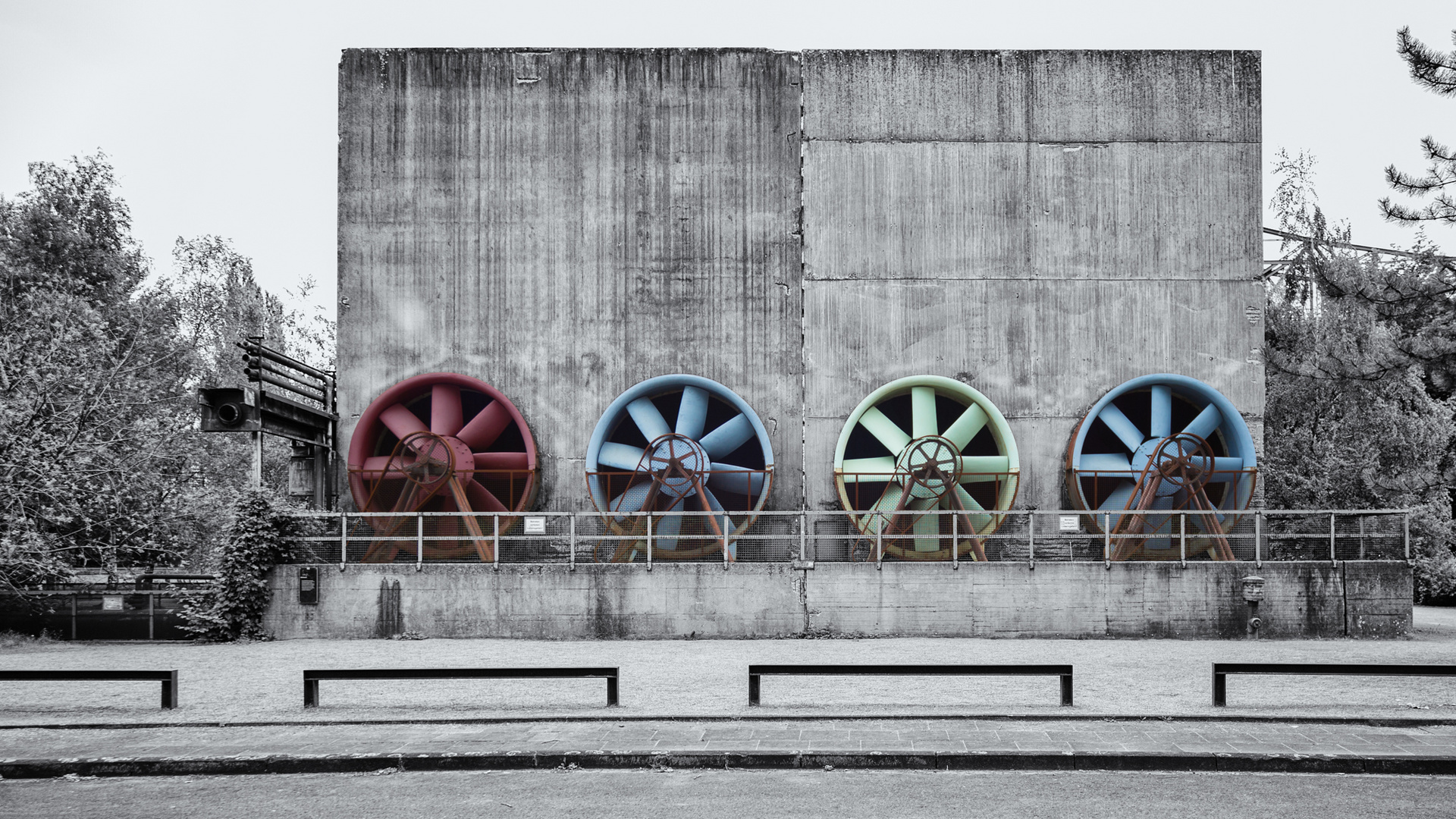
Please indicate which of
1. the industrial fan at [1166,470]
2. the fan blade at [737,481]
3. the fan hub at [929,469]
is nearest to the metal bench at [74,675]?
the fan blade at [737,481]

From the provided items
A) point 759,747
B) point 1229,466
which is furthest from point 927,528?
point 759,747

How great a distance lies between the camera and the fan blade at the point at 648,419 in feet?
65.2

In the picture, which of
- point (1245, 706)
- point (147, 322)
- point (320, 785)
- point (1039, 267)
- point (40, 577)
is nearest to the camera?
point (320, 785)

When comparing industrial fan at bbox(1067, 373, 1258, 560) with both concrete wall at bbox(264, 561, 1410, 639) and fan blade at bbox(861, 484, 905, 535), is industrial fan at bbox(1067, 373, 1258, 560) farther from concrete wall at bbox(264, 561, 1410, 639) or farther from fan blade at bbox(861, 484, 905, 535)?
fan blade at bbox(861, 484, 905, 535)

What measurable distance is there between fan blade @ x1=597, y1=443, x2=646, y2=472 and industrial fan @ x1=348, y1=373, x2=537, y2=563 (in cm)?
129

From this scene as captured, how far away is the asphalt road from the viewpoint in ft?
24.2

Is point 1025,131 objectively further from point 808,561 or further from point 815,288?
point 808,561

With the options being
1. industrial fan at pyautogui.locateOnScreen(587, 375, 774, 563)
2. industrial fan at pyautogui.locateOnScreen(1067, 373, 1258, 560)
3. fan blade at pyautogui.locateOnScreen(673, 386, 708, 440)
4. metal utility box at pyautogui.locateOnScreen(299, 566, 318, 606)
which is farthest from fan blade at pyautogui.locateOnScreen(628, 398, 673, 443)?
industrial fan at pyautogui.locateOnScreen(1067, 373, 1258, 560)

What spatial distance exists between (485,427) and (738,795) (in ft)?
43.8

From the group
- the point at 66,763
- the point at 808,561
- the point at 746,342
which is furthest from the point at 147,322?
the point at 66,763

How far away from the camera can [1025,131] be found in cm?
2100

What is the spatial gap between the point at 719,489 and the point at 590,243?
190 inches

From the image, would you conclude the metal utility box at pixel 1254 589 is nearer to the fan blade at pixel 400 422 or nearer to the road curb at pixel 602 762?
the road curb at pixel 602 762

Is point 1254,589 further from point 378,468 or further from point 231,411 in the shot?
point 231,411
